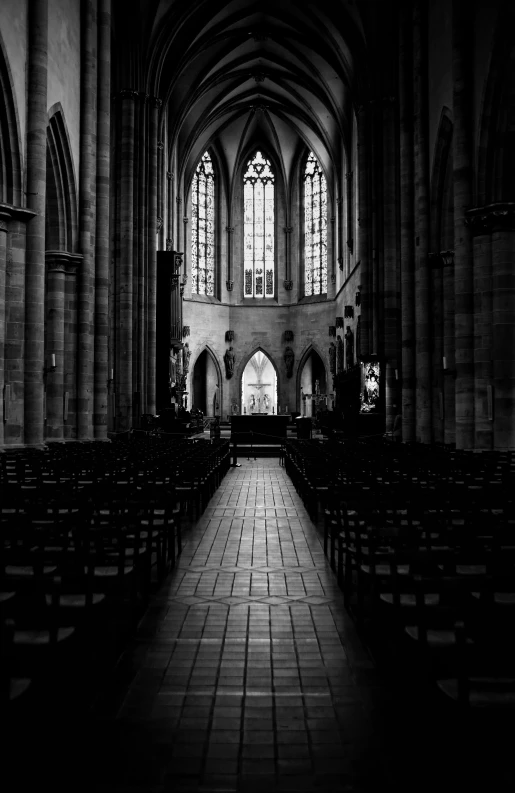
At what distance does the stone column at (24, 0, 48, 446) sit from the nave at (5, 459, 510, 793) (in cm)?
1230

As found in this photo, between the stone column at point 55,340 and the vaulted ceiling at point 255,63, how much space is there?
48.9 feet

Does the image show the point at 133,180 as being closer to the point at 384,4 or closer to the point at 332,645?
the point at 384,4

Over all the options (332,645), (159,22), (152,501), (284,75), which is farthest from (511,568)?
(284,75)

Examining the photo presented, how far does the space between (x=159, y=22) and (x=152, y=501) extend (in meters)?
31.8

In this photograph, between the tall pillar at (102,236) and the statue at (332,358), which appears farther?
the statue at (332,358)

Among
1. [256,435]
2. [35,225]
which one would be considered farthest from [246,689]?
[256,435]

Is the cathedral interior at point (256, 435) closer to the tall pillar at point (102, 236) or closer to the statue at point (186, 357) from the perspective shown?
the tall pillar at point (102, 236)

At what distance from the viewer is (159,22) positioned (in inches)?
1299

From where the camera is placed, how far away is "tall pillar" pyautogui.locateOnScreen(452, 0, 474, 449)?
1823 cm

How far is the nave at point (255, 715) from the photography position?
318cm

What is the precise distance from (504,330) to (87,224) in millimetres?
12861

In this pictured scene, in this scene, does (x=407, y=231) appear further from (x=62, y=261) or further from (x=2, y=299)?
(x=2, y=299)

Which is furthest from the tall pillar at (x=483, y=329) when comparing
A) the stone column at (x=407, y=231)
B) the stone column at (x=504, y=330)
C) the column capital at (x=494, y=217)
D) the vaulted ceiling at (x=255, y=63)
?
the vaulted ceiling at (x=255, y=63)

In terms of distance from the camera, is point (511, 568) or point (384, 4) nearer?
point (511, 568)
